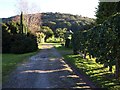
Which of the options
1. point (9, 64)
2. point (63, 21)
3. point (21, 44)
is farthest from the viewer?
point (63, 21)

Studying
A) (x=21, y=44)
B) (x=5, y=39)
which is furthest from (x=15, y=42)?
(x=5, y=39)

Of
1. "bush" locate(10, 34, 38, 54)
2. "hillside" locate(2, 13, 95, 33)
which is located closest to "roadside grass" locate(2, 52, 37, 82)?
"bush" locate(10, 34, 38, 54)

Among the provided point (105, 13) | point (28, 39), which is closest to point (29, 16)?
point (28, 39)

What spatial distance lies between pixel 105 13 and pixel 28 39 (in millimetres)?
12556

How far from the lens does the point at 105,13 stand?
31.0 m

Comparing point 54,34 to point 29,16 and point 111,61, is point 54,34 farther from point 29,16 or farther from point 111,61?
point 111,61

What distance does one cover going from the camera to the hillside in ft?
231

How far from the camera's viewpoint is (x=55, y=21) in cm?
11188

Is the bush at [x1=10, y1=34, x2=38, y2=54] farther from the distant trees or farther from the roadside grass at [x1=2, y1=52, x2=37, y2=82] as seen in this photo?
the roadside grass at [x1=2, y1=52, x2=37, y2=82]

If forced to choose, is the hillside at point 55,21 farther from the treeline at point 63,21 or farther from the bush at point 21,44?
the bush at point 21,44

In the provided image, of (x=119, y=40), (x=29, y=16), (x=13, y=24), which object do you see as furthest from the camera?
(x=29, y=16)

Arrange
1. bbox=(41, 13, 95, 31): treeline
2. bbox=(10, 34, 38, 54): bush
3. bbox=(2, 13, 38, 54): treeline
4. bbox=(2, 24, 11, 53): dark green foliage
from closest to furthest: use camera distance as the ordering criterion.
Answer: bbox=(10, 34, 38, 54): bush, bbox=(2, 13, 38, 54): treeline, bbox=(2, 24, 11, 53): dark green foliage, bbox=(41, 13, 95, 31): treeline

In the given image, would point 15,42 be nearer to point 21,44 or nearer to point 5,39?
point 21,44

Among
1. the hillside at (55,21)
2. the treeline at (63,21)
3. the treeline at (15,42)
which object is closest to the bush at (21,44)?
the treeline at (15,42)
